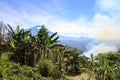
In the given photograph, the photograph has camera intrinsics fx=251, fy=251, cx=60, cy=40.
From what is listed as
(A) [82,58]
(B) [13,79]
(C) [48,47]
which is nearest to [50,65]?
(C) [48,47]

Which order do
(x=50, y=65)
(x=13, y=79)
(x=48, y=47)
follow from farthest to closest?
(x=48, y=47) < (x=50, y=65) < (x=13, y=79)

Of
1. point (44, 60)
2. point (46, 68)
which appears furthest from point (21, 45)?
point (46, 68)

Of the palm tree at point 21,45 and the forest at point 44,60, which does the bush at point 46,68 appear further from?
the palm tree at point 21,45

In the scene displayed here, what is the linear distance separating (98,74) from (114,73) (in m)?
1.12

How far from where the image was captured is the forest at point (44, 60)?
17708 mm

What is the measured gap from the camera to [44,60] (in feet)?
67.2

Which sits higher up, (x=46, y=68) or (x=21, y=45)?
(x=21, y=45)

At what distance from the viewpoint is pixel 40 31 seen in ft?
76.9

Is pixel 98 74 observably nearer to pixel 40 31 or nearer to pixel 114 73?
pixel 114 73

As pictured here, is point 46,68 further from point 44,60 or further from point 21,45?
point 21,45

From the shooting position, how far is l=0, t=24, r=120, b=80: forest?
17708 millimetres

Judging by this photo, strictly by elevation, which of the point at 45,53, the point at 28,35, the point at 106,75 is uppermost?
the point at 28,35

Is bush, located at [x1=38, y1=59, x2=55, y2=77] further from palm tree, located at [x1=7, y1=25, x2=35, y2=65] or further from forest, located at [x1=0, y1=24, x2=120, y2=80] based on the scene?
palm tree, located at [x1=7, y1=25, x2=35, y2=65]

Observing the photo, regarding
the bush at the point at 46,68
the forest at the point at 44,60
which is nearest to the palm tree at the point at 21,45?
the forest at the point at 44,60
